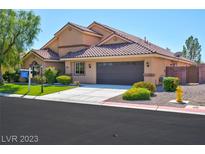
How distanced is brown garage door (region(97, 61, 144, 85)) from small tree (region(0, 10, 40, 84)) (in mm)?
8651

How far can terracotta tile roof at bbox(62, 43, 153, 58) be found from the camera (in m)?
21.9

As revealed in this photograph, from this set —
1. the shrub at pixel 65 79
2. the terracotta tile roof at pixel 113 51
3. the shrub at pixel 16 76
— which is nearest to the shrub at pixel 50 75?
the shrub at pixel 65 79

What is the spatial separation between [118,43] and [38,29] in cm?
913

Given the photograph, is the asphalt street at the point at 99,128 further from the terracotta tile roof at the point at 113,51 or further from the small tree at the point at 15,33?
the small tree at the point at 15,33

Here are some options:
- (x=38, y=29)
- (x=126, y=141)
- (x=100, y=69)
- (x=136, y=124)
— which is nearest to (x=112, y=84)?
(x=100, y=69)

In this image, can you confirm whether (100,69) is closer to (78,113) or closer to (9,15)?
(9,15)

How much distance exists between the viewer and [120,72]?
2325 cm

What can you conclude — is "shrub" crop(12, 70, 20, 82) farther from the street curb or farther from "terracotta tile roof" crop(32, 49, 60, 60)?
the street curb

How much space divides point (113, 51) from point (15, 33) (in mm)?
10863

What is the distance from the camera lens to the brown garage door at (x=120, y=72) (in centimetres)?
2238

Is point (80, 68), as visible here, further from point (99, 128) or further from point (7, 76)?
point (99, 128)

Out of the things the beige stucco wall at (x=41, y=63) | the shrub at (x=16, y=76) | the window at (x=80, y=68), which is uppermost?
the beige stucco wall at (x=41, y=63)

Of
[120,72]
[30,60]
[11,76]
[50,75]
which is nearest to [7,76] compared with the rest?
[11,76]

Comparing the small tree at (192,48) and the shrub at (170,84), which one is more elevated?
the small tree at (192,48)
